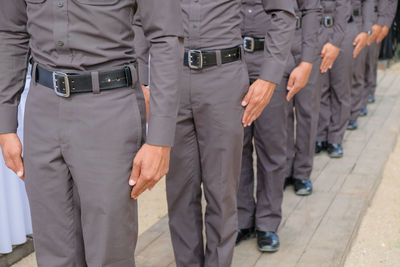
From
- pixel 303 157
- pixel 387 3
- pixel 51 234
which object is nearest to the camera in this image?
pixel 51 234

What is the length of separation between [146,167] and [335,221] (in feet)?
7.49

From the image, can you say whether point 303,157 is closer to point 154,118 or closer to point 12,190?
point 12,190

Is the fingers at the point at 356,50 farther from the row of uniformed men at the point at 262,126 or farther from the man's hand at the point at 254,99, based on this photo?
the man's hand at the point at 254,99

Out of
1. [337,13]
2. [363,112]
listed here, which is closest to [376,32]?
[363,112]

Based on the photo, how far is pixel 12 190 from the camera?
3.34 meters

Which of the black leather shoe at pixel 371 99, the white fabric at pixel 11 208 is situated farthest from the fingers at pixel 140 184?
the black leather shoe at pixel 371 99

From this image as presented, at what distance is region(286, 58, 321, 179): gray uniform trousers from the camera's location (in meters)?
4.51

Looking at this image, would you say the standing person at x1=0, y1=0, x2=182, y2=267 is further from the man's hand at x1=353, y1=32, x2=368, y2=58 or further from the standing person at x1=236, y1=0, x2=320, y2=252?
the man's hand at x1=353, y1=32, x2=368, y2=58

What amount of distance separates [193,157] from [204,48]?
0.49 metres

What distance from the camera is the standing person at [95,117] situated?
192 centimetres

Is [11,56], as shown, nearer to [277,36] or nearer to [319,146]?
[277,36]

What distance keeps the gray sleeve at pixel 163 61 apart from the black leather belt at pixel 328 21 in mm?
3265

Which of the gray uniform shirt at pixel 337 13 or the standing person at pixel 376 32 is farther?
the standing person at pixel 376 32

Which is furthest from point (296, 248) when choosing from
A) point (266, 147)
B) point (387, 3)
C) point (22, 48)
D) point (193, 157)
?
point (387, 3)
